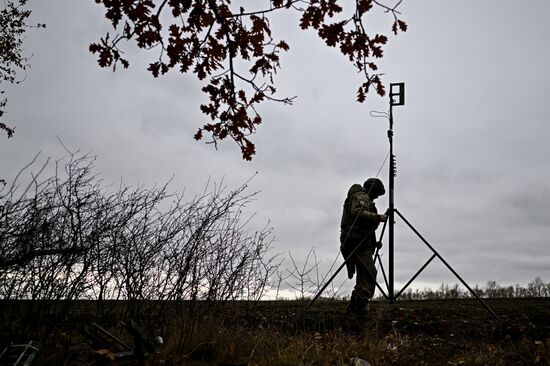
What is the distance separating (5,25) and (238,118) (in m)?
13.1

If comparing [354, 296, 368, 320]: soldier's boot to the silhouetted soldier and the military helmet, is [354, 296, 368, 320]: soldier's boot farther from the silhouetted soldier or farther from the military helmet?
the military helmet

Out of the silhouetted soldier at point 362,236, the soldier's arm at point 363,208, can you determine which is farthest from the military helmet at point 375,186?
the soldier's arm at point 363,208

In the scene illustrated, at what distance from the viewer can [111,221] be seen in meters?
4.85

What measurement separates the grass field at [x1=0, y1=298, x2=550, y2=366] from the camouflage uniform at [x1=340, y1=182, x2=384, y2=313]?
608 mm

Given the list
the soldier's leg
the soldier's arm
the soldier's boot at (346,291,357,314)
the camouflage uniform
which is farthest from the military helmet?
the soldier's boot at (346,291,357,314)

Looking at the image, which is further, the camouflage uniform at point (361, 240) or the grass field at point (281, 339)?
the camouflage uniform at point (361, 240)

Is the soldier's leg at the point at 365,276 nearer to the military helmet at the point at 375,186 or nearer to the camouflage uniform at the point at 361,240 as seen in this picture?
the camouflage uniform at the point at 361,240

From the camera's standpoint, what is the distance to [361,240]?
730cm

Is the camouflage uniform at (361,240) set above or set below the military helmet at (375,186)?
below

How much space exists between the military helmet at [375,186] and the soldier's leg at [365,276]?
98cm

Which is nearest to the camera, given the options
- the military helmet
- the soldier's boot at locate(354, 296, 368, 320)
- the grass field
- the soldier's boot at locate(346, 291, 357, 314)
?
the grass field

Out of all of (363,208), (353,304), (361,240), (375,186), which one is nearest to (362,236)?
(361,240)

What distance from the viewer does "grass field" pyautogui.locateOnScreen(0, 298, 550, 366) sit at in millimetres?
3584

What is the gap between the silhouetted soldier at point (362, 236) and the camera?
281 inches
